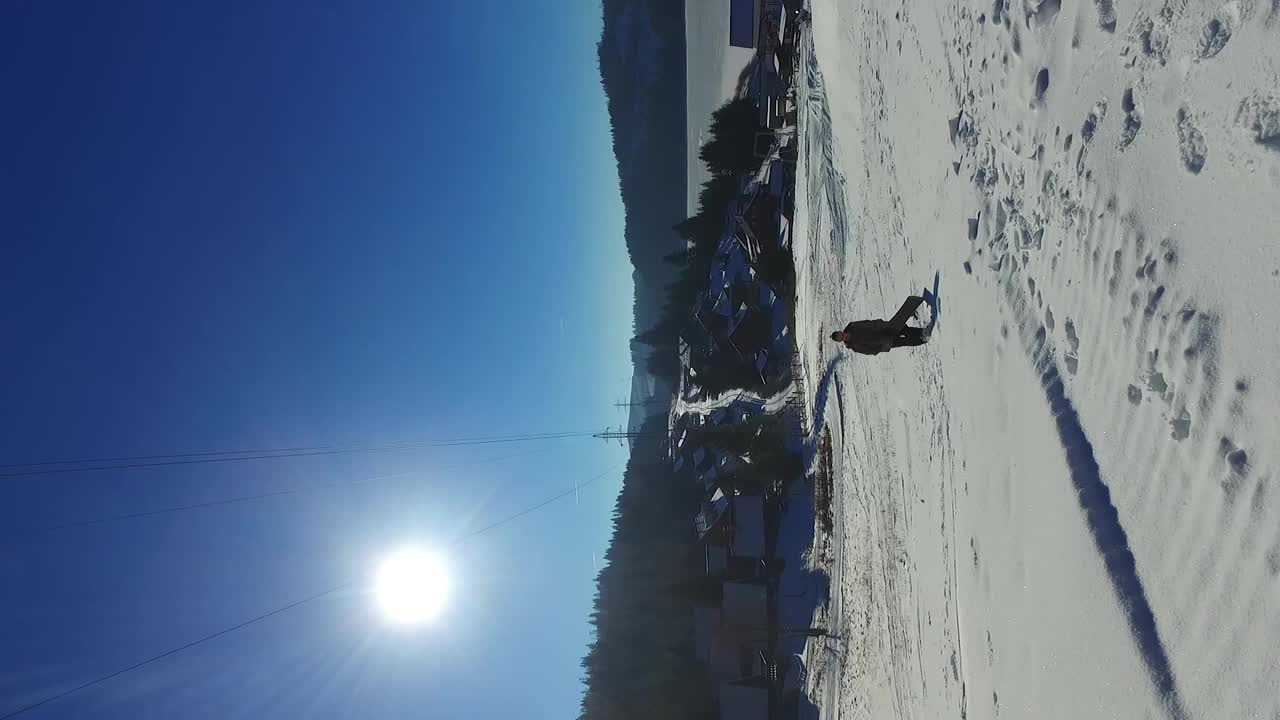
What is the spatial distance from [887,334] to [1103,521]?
3.78 m

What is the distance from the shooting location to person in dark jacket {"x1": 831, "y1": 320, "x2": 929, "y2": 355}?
24.4 feet

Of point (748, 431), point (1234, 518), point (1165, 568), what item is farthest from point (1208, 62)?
point (748, 431)

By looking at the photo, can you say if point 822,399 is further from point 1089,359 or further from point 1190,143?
point 1190,143

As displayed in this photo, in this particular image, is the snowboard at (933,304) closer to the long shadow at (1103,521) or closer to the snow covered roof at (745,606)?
the long shadow at (1103,521)

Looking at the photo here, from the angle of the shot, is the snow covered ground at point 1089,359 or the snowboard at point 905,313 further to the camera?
the snowboard at point 905,313

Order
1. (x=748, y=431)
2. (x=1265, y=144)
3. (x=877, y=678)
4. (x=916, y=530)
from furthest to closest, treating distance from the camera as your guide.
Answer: (x=748, y=431), (x=877, y=678), (x=916, y=530), (x=1265, y=144)

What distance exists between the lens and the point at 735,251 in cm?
2561

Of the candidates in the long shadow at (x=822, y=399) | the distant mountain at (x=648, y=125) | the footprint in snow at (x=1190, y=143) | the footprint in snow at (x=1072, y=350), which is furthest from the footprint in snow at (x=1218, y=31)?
the distant mountain at (x=648, y=125)

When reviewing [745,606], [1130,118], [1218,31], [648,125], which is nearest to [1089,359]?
[1130,118]

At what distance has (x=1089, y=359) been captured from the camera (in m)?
4.21

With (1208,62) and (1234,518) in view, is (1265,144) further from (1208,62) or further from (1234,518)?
(1234,518)

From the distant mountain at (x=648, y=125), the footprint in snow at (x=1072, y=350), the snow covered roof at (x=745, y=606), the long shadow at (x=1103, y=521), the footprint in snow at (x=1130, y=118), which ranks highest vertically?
the distant mountain at (x=648, y=125)

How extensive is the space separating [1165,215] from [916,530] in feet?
17.5

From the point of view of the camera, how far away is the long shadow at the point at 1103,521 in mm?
3496
